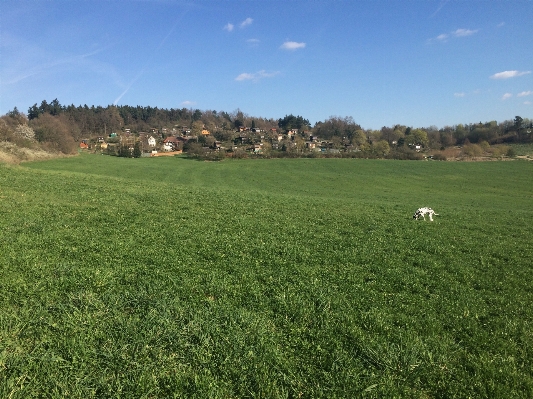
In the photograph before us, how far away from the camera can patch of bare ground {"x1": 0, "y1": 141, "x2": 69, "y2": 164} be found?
148 feet

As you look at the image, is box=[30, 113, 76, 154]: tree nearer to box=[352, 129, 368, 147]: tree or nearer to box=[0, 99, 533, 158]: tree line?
box=[0, 99, 533, 158]: tree line

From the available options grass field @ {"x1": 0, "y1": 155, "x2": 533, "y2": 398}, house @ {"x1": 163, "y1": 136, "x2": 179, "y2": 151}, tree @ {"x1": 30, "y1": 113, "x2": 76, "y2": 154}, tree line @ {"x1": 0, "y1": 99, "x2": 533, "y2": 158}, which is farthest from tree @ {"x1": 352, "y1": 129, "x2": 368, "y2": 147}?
grass field @ {"x1": 0, "y1": 155, "x2": 533, "y2": 398}

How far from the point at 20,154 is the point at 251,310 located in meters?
63.5

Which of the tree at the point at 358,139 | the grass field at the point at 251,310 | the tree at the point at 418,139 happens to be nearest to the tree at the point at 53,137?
the grass field at the point at 251,310

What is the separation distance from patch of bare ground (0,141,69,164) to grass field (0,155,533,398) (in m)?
38.8

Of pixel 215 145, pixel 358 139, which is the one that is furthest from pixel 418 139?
pixel 215 145

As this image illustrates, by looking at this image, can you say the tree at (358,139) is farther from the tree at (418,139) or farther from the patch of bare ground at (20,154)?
the patch of bare ground at (20,154)

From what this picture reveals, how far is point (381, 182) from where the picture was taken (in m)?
60.8

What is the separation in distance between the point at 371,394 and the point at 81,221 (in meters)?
12.0

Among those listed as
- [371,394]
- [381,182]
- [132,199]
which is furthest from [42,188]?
[381,182]

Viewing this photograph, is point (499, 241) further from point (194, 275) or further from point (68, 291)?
point (68, 291)

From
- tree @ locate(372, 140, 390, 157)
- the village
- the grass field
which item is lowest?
the grass field

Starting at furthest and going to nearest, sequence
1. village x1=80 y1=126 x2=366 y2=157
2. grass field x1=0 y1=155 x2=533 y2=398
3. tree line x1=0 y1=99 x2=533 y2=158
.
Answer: tree line x1=0 y1=99 x2=533 y2=158, village x1=80 y1=126 x2=366 y2=157, grass field x1=0 y1=155 x2=533 y2=398

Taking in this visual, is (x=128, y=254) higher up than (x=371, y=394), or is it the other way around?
(x=128, y=254)
